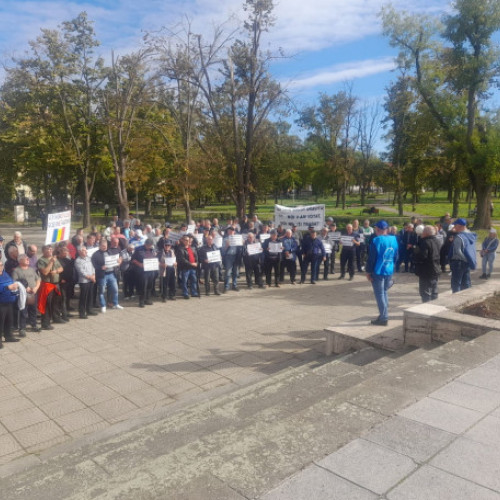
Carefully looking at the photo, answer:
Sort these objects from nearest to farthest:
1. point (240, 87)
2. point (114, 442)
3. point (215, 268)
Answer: point (114, 442)
point (215, 268)
point (240, 87)

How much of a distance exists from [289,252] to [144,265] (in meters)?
4.53

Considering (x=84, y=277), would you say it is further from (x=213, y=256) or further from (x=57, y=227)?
(x=213, y=256)

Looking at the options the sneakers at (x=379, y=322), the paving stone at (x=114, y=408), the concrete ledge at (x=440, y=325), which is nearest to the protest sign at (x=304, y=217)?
the sneakers at (x=379, y=322)

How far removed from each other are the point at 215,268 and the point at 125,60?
49.9 feet

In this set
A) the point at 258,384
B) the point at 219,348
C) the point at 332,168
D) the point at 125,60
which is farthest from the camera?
the point at 332,168

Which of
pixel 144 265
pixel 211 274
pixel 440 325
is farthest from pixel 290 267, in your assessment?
pixel 440 325

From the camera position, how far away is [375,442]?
139 inches

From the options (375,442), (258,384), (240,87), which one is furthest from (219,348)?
(240,87)

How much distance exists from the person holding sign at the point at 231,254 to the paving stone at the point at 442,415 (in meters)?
8.89

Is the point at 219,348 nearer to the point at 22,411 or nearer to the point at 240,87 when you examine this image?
the point at 22,411

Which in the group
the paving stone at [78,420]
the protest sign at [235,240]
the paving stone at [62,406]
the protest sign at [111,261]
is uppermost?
the protest sign at [235,240]

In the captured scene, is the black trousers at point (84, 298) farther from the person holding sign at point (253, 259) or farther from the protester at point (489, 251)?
the protester at point (489, 251)

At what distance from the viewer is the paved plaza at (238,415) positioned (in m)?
3.14

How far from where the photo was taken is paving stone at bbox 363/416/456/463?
3.41 m
